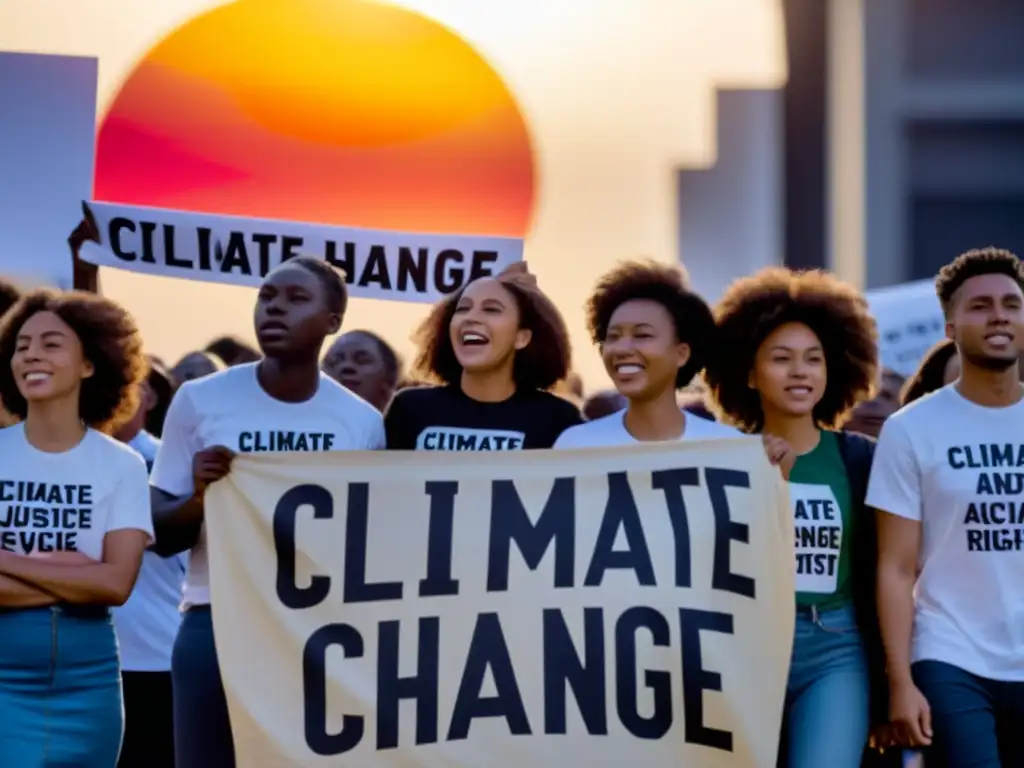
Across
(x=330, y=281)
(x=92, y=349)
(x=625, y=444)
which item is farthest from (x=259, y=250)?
(x=625, y=444)

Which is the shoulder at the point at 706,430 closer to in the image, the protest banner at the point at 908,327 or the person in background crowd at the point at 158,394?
the person in background crowd at the point at 158,394

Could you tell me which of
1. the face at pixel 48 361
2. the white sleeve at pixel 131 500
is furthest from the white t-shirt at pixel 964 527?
the face at pixel 48 361

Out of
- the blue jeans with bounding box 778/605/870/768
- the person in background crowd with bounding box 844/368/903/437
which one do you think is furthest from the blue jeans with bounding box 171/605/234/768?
the person in background crowd with bounding box 844/368/903/437

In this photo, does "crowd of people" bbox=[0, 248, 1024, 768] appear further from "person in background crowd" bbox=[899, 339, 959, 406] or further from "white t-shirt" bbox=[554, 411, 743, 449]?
"person in background crowd" bbox=[899, 339, 959, 406]

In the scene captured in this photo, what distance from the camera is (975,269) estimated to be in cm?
734

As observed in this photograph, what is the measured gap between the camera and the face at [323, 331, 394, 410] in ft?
32.1

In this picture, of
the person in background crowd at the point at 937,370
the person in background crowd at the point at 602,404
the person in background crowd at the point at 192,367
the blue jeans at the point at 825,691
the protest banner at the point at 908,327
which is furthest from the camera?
the protest banner at the point at 908,327

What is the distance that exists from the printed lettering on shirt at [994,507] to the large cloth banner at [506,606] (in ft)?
1.86

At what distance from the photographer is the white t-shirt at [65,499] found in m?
6.84

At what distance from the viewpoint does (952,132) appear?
18.7 m

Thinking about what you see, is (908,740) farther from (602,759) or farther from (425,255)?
(425,255)

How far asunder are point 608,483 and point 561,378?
2.05 feet

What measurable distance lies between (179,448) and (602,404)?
13.0ft

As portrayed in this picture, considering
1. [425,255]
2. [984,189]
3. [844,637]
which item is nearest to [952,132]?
[984,189]
